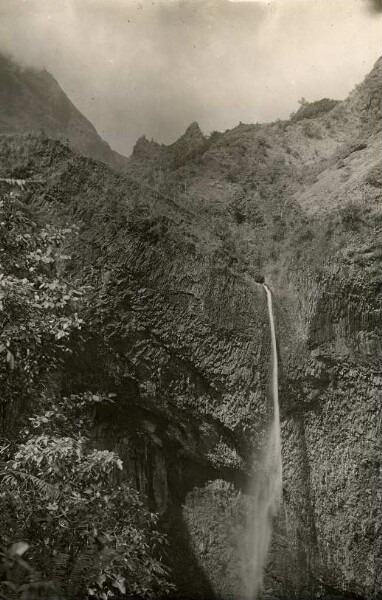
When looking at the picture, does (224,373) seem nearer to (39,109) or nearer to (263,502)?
(263,502)

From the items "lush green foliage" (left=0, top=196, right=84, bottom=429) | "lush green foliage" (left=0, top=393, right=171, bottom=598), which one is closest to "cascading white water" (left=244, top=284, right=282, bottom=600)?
"lush green foliage" (left=0, top=393, right=171, bottom=598)

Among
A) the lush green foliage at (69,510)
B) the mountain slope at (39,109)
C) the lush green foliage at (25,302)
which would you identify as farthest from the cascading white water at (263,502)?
the mountain slope at (39,109)

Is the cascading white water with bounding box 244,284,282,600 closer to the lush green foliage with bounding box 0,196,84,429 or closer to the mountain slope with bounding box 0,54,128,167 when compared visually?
the lush green foliage with bounding box 0,196,84,429

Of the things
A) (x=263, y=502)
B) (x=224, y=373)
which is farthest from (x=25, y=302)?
(x=263, y=502)

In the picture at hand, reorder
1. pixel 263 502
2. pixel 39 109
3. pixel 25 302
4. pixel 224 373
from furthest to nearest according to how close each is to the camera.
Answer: pixel 39 109 < pixel 263 502 < pixel 224 373 < pixel 25 302

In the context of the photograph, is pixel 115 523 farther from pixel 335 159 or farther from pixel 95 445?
pixel 335 159

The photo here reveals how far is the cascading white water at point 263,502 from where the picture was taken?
1298 cm

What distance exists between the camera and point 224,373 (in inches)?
513

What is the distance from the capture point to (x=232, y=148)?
29984 millimetres

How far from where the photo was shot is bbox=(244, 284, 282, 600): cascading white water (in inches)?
511

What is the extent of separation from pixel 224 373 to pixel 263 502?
3.80m

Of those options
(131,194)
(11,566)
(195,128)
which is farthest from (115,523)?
Result: (195,128)

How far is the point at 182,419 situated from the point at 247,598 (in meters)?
5.22

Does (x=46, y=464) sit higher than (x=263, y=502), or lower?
lower
